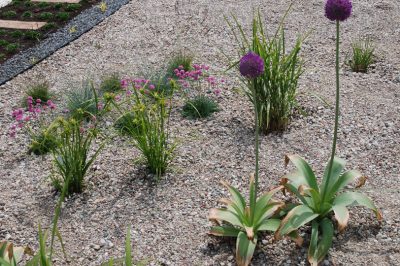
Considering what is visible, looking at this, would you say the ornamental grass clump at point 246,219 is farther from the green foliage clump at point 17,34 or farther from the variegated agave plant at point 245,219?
the green foliage clump at point 17,34

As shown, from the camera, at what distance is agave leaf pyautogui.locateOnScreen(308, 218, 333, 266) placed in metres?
3.19

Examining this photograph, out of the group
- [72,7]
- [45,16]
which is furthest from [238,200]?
[72,7]

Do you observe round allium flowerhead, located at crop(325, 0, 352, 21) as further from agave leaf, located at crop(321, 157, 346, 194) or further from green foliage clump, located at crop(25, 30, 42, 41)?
green foliage clump, located at crop(25, 30, 42, 41)

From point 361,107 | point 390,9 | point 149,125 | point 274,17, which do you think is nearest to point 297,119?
point 361,107

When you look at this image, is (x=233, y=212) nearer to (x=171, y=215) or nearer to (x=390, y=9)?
(x=171, y=215)

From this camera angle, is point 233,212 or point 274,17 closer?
point 233,212

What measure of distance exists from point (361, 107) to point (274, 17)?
204 centimetres

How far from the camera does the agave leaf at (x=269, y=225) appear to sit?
3.30 meters

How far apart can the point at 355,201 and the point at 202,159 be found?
3.95ft

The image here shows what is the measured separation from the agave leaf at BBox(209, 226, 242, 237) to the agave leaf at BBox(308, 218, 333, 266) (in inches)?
16.9

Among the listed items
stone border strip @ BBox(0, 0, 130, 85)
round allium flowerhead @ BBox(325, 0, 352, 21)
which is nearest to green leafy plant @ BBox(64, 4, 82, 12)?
stone border strip @ BBox(0, 0, 130, 85)

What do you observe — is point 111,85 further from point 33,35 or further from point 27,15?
point 27,15

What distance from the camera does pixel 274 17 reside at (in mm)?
6391

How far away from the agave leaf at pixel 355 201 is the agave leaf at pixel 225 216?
57cm
